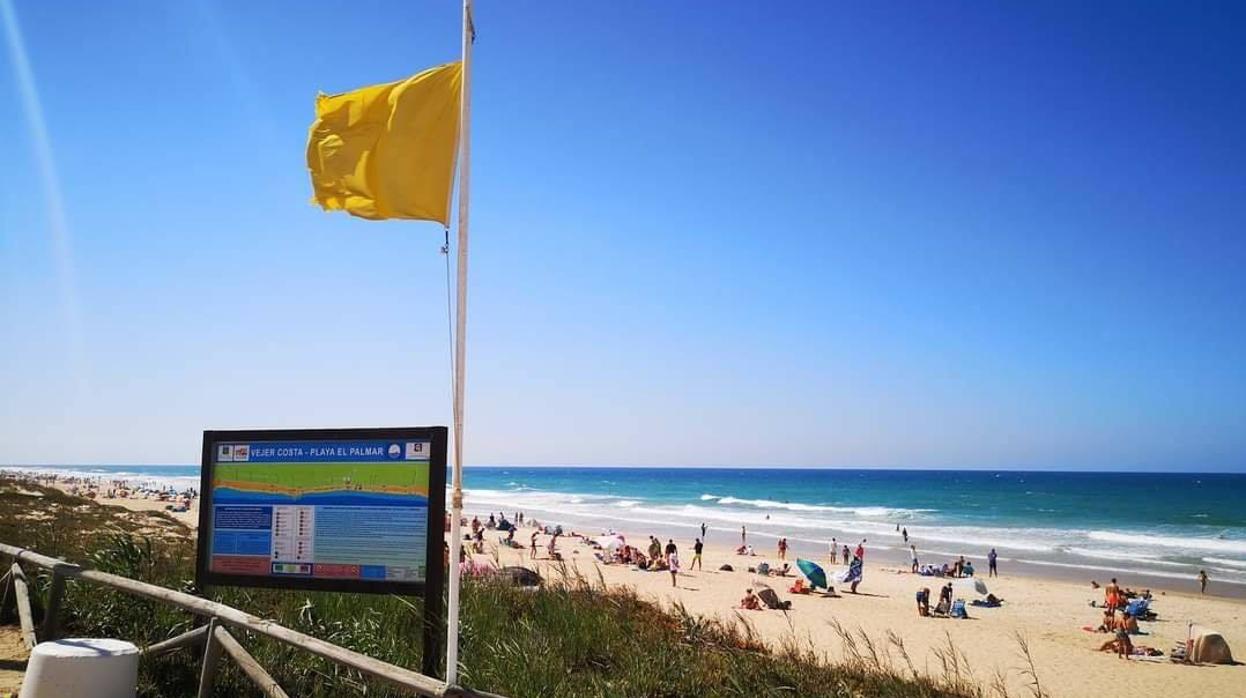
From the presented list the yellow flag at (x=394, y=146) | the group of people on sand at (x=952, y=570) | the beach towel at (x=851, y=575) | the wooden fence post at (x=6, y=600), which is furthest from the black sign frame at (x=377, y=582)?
the group of people on sand at (x=952, y=570)

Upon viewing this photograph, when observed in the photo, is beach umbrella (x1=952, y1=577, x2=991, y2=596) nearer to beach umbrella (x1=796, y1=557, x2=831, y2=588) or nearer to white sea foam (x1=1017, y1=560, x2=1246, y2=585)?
beach umbrella (x1=796, y1=557, x2=831, y2=588)

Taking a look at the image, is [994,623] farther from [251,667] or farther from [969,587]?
[251,667]

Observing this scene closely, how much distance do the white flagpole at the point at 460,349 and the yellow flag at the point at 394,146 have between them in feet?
0.68

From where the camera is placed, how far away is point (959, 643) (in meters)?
19.2

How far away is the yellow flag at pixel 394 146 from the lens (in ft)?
18.1

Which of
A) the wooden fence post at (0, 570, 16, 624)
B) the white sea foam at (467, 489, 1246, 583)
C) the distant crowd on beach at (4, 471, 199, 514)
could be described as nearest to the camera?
the wooden fence post at (0, 570, 16, 624)

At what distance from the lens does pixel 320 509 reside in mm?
6379

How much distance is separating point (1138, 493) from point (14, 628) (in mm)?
121527

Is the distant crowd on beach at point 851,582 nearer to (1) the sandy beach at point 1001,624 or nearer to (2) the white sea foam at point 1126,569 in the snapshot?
(1) the sandy beach at point 1001,624

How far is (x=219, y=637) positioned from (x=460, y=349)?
8.90 feet

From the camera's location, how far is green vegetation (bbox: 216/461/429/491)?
6.11 m

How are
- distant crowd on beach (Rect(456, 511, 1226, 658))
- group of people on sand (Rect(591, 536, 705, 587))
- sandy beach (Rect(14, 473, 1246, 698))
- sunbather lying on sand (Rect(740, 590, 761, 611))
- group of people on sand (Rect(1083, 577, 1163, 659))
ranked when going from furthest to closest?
group of people on sand (Rect(591, 536, 705, 587)) < sunbather lying on sand (Rect(740, 590, 761, 611)) < distant crowd on beach (Rect(456, 511, 1226, 658)) < group of people on sand (Rect(1083, 577, 1163, 659)) < sandy beach (Rect(14, 473, 1246, 698))

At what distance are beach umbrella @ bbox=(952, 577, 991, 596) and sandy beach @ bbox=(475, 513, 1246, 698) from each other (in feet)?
3.09

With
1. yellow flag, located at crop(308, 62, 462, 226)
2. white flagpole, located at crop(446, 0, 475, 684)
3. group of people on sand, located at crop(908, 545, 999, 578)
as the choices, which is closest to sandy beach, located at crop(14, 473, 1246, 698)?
group of people on sand, located at crop(908, 545, 999, 578)
